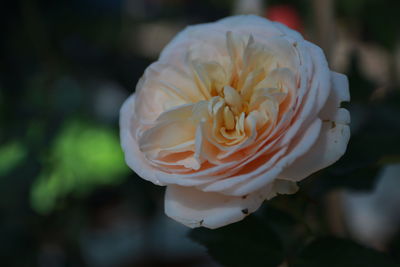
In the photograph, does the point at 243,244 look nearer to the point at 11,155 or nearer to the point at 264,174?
the point at 264,174

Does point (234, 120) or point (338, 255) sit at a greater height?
point (234, 120)

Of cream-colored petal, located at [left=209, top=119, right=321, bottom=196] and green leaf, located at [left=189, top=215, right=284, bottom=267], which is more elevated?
cream-colored petal, located at [left=209, top=119, right=321, bottom=196]

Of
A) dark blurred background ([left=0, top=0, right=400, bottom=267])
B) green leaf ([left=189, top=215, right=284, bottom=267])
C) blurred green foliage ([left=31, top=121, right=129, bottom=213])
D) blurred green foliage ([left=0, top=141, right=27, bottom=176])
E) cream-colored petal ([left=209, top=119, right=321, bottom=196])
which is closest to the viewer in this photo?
cream-colored petal ([left=209, top=119, right=321, bottom=196])

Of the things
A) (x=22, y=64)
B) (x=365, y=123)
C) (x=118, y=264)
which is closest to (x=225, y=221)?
(x=365, y=123)

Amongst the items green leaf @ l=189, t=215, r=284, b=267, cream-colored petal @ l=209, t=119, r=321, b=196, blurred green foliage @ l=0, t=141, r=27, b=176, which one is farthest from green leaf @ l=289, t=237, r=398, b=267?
blurred green foliage @ l=0, t=141, r=27, b=176

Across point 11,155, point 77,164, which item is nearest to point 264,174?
point 11,155

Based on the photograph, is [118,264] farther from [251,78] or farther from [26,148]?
[251,78]

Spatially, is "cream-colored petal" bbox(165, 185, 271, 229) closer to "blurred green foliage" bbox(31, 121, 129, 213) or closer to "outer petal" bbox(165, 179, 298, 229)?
"outer petal" bbox(165, 179, 298, 229)
